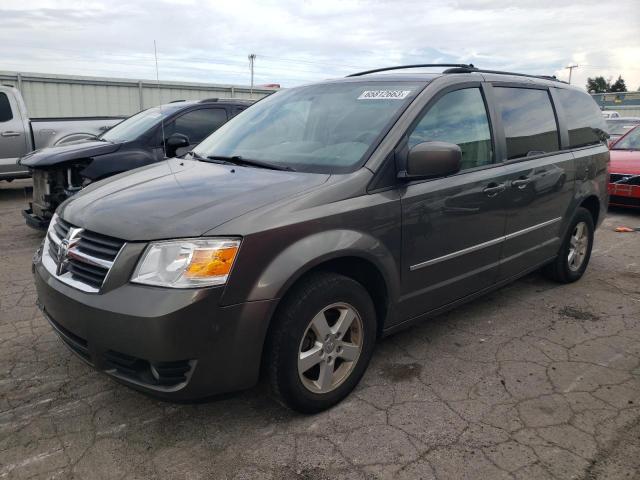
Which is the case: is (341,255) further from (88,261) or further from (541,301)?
(541,301)

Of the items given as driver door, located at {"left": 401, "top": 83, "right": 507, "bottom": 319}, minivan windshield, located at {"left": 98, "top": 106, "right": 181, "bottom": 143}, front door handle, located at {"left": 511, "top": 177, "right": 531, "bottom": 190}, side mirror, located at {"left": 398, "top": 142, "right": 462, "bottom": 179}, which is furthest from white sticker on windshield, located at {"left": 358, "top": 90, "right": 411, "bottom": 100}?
minivan windshield, located at {"left": 98, "top": 106, "right": 181, "bottom": 143}

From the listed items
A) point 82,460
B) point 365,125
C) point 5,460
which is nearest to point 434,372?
point 365,125

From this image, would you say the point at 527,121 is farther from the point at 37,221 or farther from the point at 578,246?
the point at 37,221

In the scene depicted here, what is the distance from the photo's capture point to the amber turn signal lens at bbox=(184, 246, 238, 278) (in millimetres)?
2287

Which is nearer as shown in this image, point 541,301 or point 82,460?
point 82,460

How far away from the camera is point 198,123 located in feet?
22.1

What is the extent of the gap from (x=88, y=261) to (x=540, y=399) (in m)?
2.50

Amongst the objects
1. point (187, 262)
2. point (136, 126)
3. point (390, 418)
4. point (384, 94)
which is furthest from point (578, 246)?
point (136, 126)

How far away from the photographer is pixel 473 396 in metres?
2.99

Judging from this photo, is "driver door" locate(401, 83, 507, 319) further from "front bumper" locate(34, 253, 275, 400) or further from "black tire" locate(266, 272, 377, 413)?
"front bumper" locate(34, 253, 275, 400)

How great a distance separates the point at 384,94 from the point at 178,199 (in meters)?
1.49

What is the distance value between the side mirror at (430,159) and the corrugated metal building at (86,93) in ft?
37.1

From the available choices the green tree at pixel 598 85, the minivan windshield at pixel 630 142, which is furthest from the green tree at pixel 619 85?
the minivan windshield at pixel 630 142

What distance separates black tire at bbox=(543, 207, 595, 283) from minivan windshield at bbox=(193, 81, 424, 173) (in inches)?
91.7
